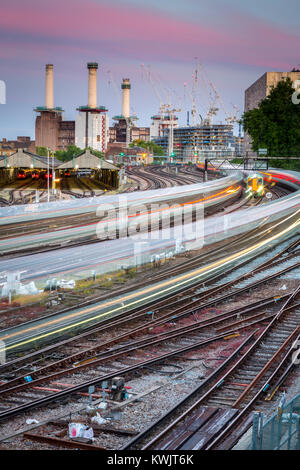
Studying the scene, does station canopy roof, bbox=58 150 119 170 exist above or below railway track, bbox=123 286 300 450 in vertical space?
above

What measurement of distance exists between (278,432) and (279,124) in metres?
62.3

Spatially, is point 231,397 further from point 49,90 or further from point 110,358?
point 49,90

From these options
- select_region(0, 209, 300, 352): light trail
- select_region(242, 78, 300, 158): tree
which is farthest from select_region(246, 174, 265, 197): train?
select_region(0, 209, 300, 352): light trail

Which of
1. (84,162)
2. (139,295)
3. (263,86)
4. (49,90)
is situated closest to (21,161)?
(84,162)

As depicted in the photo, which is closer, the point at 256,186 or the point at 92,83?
the point at 256,186

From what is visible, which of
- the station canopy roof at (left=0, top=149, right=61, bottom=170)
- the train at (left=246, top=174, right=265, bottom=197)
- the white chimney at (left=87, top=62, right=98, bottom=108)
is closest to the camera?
the train at (left=246, top=174, right=265, bottom=197)

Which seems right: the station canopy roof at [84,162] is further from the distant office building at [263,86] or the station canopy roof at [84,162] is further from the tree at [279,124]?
the distant office building at [263,86]

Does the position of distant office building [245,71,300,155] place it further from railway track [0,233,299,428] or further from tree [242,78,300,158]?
railway track [0,233,299,428]

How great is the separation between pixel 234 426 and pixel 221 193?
135ft

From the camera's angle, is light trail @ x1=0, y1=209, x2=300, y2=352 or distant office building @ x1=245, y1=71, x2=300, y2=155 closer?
light trail @ x1=0, y1=209, x2=300, y2=352

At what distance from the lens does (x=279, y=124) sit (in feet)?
219

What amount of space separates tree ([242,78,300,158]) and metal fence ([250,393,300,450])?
55.8 metres

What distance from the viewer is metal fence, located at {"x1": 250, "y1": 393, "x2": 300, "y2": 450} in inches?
303

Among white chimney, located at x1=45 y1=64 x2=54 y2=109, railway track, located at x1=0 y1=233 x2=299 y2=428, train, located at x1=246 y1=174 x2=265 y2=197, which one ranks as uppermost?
white chimney, located at x1=45 y1=64 x2=54 y2=109
